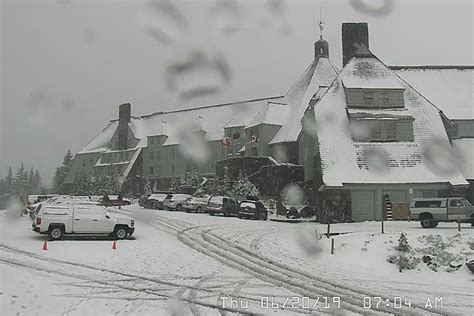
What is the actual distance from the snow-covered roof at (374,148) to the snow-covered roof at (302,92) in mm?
12285

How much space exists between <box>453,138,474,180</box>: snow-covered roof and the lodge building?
0.08 m

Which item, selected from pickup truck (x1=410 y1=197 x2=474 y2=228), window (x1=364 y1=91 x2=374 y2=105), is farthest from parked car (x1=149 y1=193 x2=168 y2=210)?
pickup truck (x1=410 y1=197 x2=474 y2=228)

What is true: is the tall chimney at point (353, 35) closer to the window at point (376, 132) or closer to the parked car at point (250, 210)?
the window at point (376, 132)

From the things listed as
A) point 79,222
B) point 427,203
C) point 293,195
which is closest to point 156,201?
point 293,195

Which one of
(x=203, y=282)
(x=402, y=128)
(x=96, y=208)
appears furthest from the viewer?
(x=402, y=128)

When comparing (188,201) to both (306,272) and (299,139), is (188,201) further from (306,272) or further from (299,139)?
(306,272)

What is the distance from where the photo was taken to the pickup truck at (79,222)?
2208cm

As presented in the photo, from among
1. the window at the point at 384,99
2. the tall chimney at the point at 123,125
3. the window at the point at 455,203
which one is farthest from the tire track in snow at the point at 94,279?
the tall chimney at the point at 123,125

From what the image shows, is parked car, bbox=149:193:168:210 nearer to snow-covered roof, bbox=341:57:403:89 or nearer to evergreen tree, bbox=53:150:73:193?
snow-covered roof, bbox=341:57:403:89

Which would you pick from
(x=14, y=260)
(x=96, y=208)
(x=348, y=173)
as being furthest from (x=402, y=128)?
(x=14, y=260)

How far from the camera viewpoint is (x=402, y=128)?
141ft

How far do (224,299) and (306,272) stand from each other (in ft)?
16.2

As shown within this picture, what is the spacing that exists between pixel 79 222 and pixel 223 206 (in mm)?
19045

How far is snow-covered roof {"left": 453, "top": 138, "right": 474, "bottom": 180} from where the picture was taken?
42.1 meters
